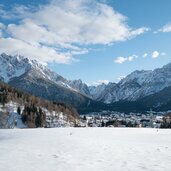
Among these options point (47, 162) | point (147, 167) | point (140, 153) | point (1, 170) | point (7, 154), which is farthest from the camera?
point (140, 153)

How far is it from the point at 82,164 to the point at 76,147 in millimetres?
8455

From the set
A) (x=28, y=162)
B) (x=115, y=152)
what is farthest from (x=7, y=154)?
(x=115, y=152)

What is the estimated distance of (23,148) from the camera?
2672 cm

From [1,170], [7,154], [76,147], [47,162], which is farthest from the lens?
[76,147]

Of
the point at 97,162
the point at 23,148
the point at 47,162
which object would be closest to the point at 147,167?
the point at 97,162

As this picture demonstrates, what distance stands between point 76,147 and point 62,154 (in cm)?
455

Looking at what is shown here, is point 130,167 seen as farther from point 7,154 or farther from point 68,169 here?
point 7,154

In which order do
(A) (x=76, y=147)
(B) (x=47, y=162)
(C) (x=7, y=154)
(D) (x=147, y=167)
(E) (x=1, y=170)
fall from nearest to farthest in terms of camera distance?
(E) (x=1, y=170), (D) (x=147, y=167), (B) (x=47, y=162), (C) (x=7, y=154), (A) (x=76, y=147)

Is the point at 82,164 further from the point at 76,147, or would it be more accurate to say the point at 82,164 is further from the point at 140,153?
the point at 76,147

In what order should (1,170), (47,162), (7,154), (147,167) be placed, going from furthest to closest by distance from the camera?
(7,154)
(47,162)
(147,167)
(1,170)

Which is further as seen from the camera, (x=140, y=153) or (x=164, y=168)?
(x=140, y=153)

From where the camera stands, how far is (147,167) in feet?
62.4

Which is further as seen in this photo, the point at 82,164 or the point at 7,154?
the point at 7,154

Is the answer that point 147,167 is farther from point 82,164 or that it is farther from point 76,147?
point 76,147
